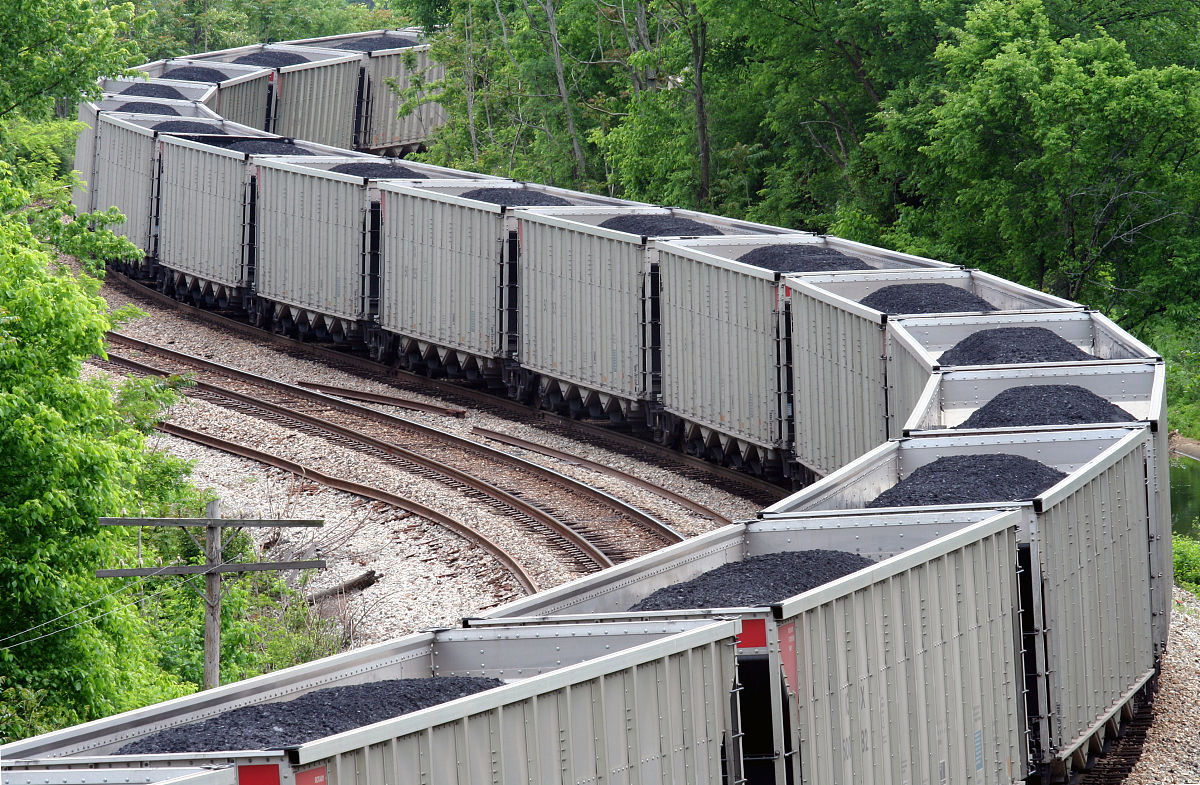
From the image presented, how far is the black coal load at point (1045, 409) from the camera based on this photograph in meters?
14.0

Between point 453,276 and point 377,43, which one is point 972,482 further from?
point 377,43

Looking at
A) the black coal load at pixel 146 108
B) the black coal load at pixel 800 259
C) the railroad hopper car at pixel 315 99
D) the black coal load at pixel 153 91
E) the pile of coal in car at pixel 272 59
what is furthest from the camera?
the pile of coal in car at pixel 272 59

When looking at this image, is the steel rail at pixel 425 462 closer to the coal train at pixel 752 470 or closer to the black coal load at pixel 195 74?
the coal train at pixel 752 470

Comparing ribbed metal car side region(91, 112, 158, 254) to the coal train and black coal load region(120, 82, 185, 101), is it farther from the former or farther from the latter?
black coal load region(120, 82, 185, 101)

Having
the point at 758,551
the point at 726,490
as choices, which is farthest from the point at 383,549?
the point at 758,551

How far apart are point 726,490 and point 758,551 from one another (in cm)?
976

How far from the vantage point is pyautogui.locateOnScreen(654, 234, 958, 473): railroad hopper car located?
804 inches

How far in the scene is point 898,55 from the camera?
36.7m

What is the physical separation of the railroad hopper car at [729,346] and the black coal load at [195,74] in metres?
32.8

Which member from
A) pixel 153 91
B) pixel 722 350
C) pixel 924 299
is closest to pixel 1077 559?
pixel 924 299

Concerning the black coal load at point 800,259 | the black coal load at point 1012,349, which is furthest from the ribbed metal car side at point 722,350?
the black coal load at point 1012,349

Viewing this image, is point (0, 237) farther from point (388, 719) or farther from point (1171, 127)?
point (1171, 127)

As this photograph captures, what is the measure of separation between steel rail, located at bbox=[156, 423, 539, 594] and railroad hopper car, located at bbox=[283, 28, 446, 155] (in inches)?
1133

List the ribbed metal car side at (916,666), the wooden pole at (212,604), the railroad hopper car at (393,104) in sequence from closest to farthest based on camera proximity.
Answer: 1. the ribbed metal car side at (916,666)
2. the wooden pole at (212,604)
3. the railroad hopper car at (393,104)
